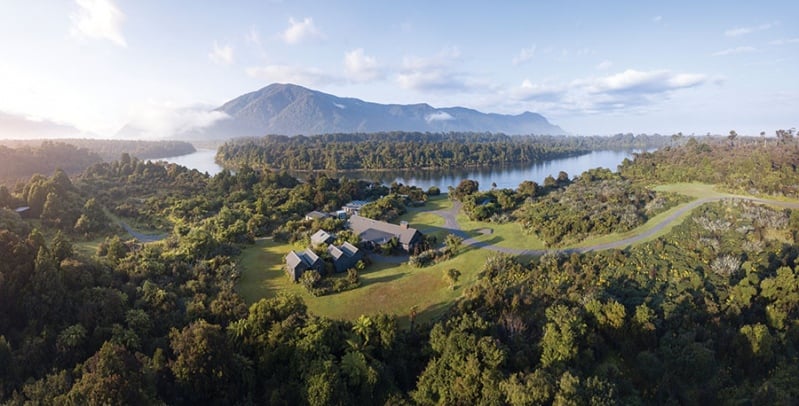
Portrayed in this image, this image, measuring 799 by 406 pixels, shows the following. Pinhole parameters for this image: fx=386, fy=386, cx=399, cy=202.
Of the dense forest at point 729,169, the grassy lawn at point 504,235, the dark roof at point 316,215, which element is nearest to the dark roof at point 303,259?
the dark roof at point 316,215

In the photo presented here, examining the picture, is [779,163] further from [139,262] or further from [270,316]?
[139,262]

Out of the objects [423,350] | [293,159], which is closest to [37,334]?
[423,350]

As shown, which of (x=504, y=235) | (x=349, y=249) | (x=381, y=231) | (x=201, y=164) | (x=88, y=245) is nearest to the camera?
(x=349, y=249)

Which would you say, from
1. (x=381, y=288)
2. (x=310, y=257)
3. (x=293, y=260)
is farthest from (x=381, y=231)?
(x=381, y=288)

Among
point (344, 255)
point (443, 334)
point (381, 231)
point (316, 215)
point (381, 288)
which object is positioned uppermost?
point (316, 215)

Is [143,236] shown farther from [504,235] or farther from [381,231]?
[504,235]

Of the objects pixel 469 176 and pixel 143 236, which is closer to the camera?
pixel 143 236
